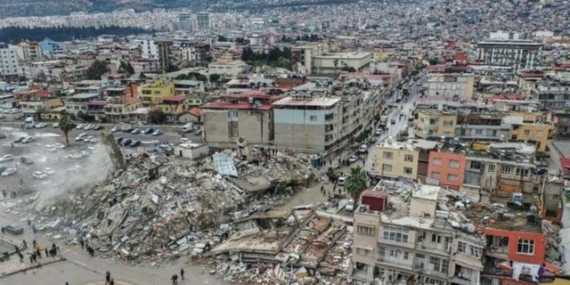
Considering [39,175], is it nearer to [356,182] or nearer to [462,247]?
[356,182]

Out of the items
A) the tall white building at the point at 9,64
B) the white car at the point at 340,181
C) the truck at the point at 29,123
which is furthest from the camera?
the tall white building at the point at 9,64

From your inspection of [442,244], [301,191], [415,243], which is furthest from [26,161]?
[442,244]

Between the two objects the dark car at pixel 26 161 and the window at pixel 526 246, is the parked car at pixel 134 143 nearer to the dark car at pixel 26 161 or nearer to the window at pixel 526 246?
the dark car at pixel 26 161

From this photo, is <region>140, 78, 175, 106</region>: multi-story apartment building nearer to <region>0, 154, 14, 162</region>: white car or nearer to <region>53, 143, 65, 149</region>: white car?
<region>53, 143, 65, 149</region>: white car

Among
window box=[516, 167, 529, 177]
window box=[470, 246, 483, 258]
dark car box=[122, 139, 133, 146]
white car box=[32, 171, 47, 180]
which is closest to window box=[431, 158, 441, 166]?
window box=[516, 167, 529, 177]

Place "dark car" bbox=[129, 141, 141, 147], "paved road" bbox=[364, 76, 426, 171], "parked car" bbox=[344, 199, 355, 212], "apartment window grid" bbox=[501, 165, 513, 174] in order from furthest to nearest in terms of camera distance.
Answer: "dark car" bbox=[129, 141, 141, 147], "paved road" bbox=[364, 76, 426, 171], "parked car" bbox=[344, 199, 355, 212], "apartment window grid" bbox=[501, 165, 513, 174]

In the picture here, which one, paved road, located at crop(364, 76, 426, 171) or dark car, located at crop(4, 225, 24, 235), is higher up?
paved road, located at crop(364, 76, 426, 171)

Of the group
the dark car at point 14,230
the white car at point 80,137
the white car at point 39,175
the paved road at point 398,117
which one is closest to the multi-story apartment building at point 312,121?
the paved road at point 398,117
